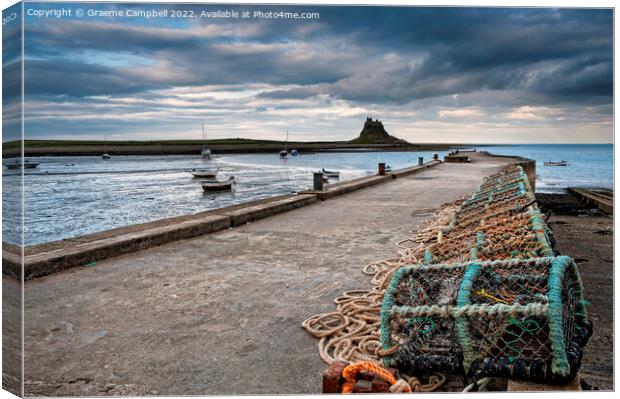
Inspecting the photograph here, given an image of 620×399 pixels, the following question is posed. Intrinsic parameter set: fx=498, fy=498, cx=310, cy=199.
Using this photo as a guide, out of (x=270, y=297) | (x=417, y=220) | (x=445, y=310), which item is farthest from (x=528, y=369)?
(x=417, y=220)

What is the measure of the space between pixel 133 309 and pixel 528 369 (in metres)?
2.92

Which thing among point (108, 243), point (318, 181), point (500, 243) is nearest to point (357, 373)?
point (500, 243)

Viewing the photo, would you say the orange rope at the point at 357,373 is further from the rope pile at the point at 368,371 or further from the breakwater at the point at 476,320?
the breakwater at the point at 476,320

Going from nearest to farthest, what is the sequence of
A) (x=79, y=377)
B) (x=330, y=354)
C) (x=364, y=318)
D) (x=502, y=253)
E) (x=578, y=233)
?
(x=79, y=377), (x=330, y=354), (x=364, y=318), (x=502, y=253), (x=578, y=233)

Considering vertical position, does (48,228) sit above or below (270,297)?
below

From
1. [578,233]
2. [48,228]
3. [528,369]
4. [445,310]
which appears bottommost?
[48,228]

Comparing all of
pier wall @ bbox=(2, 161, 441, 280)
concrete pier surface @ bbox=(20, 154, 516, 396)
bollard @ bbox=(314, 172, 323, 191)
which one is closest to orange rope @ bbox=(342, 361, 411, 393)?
concrete pier surface @ bbox=(20, 154, 516, 396)

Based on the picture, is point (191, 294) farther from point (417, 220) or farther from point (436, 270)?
point (417, 220)

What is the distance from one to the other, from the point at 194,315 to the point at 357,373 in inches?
66.6

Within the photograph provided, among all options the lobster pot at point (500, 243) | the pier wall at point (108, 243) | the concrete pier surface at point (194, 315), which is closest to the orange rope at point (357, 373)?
the concrete pier surface at point (194, 315)

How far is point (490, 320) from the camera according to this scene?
282 cm

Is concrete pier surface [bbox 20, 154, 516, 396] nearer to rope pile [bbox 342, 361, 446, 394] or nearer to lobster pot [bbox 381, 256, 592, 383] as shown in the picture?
rope pile [bbox 342, 361, 446, 394]

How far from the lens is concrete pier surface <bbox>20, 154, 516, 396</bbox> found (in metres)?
2.94

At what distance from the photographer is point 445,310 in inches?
108
